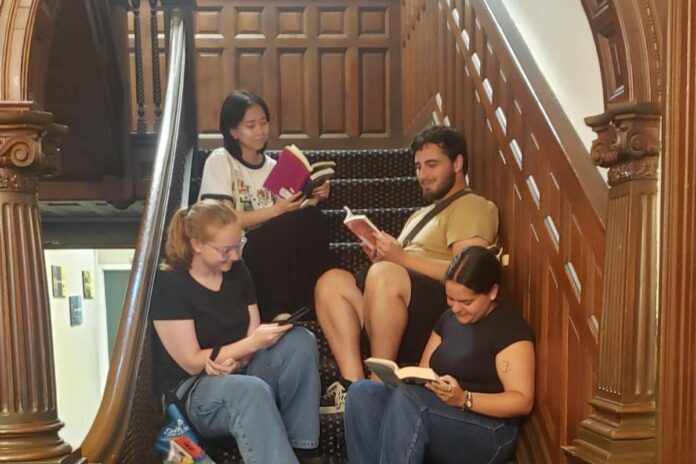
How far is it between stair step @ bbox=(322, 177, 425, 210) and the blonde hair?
1136 mm

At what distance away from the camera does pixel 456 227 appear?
8.12ft

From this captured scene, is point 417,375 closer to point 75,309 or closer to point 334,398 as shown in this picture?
point 334,398

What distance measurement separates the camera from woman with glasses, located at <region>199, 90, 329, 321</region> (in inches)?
103

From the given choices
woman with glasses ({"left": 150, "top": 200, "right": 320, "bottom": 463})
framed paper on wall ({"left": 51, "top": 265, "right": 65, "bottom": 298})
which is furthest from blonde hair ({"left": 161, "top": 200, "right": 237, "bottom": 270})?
framed paper on wall ({"left": 51, "top": 265, "right": 65, "bottom": 298})

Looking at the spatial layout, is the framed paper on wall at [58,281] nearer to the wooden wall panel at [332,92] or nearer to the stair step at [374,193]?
the wooden wall panel at [332,92]

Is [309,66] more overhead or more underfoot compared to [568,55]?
more overhead

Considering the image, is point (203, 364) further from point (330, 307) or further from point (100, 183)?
point (100, 183)

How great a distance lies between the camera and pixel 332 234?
3268mm

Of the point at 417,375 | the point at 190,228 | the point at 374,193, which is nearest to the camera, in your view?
the point at 417,375

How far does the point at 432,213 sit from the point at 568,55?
0.68 m

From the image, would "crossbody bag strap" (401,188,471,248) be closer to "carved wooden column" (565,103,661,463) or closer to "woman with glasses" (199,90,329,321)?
"woman with glasses" (199,90,329,321)

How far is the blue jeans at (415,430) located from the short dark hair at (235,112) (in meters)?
1.20

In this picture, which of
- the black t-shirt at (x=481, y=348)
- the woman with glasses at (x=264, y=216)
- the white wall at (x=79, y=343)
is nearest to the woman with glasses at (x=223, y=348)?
the woman with glasses at (x=264, y=216)

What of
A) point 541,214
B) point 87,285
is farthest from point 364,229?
point 87,285
